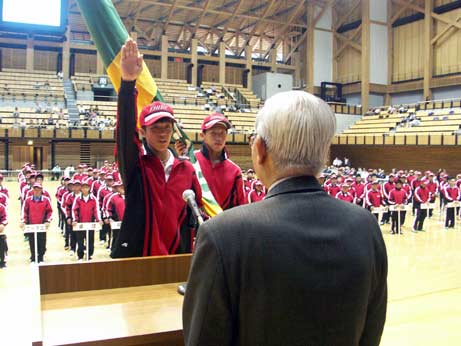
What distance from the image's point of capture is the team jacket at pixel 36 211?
7.61 meters

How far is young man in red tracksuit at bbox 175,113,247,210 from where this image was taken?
9.82 feet

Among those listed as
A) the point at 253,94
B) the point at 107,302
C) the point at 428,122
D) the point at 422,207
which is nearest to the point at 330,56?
the point at 253,94

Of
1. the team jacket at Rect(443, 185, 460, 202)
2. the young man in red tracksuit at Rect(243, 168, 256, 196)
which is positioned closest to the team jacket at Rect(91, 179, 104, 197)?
the young man in red tracksuit at Rect(243, 168, 256, 196)

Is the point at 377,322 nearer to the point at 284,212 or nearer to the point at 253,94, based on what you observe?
the point at 284,212

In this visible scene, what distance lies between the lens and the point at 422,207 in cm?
1175

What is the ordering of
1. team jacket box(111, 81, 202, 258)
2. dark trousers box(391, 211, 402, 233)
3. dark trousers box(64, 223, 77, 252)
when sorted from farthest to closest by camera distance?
dark trousers box(391, 211, 402, 233)
dark trousers box(64, 223, 77, 252)
team jacket box(111, 81, 202, 258)

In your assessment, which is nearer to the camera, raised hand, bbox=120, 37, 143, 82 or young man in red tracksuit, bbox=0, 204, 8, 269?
raised hand, bbox=120, 37, 143, 82

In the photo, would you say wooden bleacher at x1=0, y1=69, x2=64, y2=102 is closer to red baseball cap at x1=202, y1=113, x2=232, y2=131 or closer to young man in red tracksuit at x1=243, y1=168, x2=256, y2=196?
young man in red tracksuit at x1=243, y1=168, x2=256, y2=196

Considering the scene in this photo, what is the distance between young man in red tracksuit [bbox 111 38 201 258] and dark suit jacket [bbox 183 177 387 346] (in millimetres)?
1174

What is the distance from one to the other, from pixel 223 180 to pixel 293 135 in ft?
6.69

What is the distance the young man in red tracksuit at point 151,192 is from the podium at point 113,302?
455 mm

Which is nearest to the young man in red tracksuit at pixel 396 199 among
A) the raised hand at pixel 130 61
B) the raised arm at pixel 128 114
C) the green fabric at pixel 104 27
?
the green fabric at pixel 104 27

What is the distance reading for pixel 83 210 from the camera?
25.8 feet

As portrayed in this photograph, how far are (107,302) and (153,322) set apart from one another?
0.25 metres
